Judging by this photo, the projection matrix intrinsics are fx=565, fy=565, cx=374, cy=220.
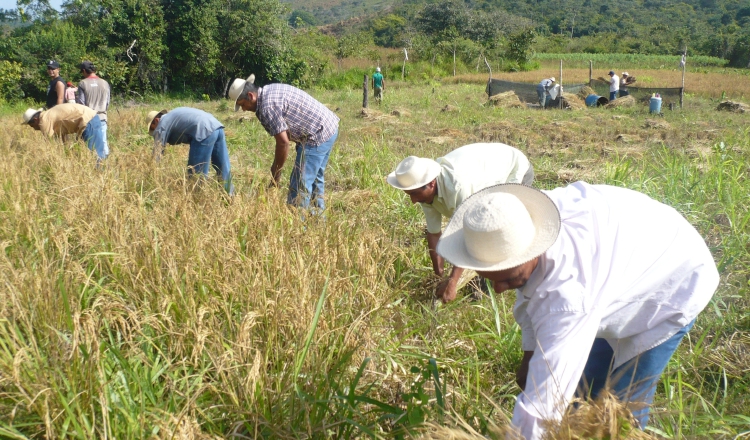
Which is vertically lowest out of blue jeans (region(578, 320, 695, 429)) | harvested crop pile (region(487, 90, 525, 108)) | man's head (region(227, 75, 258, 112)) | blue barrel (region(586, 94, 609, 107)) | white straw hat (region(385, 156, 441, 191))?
blue barrel (region(586, 94, 609, 107))

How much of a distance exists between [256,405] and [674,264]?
1296 millimetres

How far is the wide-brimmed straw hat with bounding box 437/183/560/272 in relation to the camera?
1286 millimetres

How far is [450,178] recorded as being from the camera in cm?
287

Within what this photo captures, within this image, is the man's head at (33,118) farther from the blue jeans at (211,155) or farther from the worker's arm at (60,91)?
the blue jeans at (211,155)

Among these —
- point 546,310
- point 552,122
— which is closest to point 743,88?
point 552,122

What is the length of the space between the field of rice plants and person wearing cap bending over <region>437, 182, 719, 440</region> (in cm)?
17

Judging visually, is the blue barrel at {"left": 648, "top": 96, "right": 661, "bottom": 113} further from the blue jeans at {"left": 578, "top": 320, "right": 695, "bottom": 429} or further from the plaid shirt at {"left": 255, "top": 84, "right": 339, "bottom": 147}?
the blue jeans at {"left": 578, "top": 320, "right": 695, "bottom": 429}

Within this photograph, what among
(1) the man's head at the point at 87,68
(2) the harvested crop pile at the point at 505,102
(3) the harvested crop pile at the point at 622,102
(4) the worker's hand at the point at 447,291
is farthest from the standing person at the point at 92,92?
(3) the harvested crop pile at the point at 622,102

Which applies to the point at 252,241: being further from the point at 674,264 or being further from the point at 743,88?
the point at 743,88

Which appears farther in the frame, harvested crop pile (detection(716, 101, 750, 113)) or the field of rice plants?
harvested crop pile (detection(716, 101, 750, 113))

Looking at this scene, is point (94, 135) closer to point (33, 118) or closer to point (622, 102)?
point (33, 118)

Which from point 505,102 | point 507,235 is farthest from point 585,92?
point 507,235

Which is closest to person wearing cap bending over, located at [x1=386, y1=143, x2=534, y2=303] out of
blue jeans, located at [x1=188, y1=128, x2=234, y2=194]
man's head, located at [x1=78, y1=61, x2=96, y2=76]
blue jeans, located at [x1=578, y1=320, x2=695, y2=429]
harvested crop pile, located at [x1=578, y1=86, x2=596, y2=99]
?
blue jeans, located at [x1=578, y1=320, x2=695, y2=429]

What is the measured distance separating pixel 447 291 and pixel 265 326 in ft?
3.27
